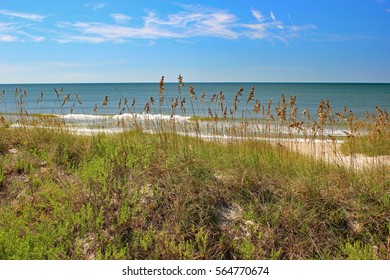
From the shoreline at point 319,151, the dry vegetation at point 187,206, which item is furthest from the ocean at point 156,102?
the dry vegetation at point 187,206

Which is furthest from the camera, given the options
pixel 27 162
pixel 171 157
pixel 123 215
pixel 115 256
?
pixel 27 162

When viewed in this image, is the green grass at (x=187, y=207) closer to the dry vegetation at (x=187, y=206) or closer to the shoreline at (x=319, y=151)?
the dry vegetation at (x=187, y=206)

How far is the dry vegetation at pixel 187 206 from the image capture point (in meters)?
3.92

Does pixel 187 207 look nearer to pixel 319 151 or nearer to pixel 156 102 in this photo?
pixel 319 151

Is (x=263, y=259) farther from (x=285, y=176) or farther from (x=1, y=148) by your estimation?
(x=1, y=148)

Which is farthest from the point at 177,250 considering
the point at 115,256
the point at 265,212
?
the point at 265,212

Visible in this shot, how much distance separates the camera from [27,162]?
567 cm

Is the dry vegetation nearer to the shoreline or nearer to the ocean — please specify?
the shoreline

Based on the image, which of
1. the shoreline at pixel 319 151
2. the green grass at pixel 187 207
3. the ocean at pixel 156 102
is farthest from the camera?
the ocean at pixel 156 102

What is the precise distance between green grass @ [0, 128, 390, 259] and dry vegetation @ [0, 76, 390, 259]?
0.6 inches

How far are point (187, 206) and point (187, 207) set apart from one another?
21 mm

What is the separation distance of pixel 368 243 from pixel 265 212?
1.18m

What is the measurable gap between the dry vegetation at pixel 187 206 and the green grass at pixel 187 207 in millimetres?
14

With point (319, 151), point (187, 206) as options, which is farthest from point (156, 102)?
point (187, 206)
